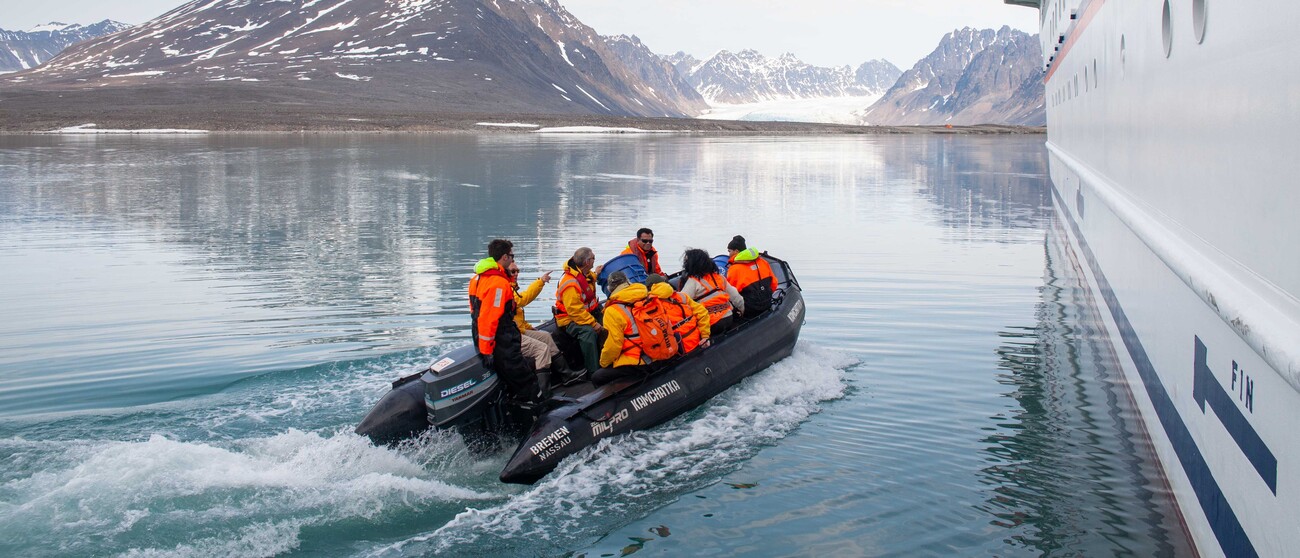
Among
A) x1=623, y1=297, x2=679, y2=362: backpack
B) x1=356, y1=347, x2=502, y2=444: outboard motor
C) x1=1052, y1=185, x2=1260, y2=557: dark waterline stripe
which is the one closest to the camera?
x1=1052, y1=185, x2=1260, y2=557: dark waterline stripe

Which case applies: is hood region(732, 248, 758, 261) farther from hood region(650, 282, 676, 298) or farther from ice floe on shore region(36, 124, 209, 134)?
ice floe on shore region(36, 124, 209, 134)

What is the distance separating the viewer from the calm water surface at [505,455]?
6312 mm

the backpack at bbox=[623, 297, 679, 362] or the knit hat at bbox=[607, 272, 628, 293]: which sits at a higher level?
the knit hat at bbox=[607, 272, 628, 293]

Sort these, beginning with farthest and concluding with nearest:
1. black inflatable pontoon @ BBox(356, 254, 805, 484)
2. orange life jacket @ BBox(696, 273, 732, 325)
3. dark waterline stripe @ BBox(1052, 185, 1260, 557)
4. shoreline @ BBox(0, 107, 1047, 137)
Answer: shoreline @ BBox(0, 107, 1047, 137)
orange life jacket @ BBox(696, 273, 732, 325)
black inflatable pontoon @ BBox(356, 254, 805, 484)
dark waterline stripe @ BBox(1052, 185, 1260, 557)

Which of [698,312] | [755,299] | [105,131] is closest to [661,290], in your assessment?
[698,312]

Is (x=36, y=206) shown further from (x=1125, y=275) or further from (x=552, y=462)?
(x=1125, y=275)

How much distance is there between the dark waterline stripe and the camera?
4457mm

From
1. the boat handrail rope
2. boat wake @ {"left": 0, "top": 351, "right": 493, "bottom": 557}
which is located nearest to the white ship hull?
the boat handrail rope

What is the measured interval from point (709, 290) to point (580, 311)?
141 cm

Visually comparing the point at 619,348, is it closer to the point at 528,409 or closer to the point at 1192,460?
the point at 528,409

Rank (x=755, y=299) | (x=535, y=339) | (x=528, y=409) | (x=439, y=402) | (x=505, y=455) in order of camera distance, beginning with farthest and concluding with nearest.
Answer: (x=755, y=299) → (x=535, y=339) → (x=528, y=409) → (x=505, y=455) → (x=439, y=402)

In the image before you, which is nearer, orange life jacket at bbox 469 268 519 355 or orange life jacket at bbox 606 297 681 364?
orange life jacket at bbox 469 268 519 355

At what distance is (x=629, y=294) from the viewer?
8656mm

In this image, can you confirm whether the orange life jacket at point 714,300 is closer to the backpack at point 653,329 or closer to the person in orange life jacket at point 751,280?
the person in orange life jacket at point 751,280
